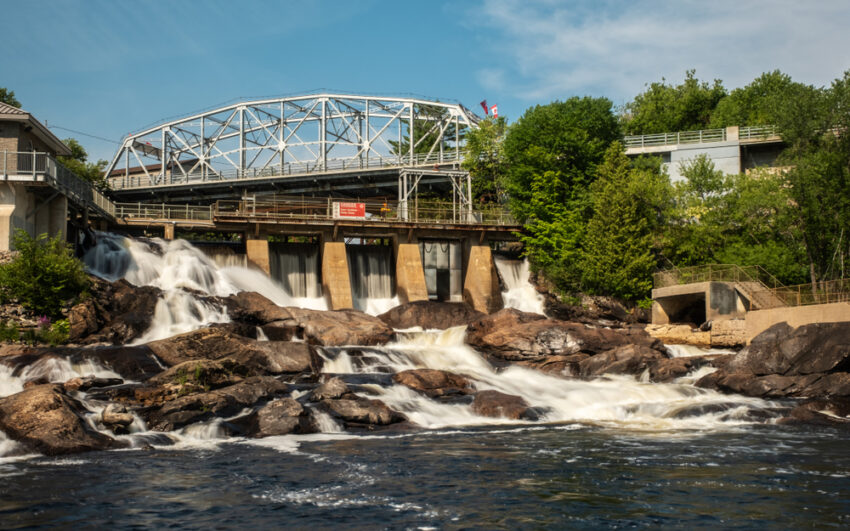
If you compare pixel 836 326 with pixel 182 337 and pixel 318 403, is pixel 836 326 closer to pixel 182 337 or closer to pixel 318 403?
pixel 318 403

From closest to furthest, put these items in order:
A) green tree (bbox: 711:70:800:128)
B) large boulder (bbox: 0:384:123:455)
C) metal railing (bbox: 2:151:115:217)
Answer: large boulder (bbox: 0:384:123:455)
metal railing (bbox: 2:151:115:217)
green tree (bbox: 711:70:800:128)

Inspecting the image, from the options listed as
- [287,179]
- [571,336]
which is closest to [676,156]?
[571,336]

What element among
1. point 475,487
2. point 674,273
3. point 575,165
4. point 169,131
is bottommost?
point 475,487

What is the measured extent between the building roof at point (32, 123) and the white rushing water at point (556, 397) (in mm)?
19751

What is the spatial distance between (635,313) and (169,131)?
8200 cm

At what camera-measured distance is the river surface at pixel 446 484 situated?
13.1 meters

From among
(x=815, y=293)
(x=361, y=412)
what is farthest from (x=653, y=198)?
(x=361, y=412)

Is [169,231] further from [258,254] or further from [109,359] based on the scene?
[109,359]

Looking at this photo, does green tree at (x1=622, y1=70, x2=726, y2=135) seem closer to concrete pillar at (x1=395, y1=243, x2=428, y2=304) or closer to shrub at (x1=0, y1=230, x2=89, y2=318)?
concrete pillar at (x1=395, y1=243, x2=428, y2=304)

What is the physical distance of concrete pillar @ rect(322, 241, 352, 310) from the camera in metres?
51.0

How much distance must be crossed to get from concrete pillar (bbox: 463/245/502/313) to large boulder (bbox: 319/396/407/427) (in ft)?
99.0

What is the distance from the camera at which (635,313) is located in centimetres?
4962

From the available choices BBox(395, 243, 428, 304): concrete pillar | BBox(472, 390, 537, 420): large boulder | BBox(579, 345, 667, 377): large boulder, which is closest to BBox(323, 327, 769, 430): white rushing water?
BBox(472, 390, 537, 420): large boulder

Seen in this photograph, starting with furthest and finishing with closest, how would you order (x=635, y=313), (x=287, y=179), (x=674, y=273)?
(x=287, y=179) → (x=635, y=313) → (x=674, y=273)
